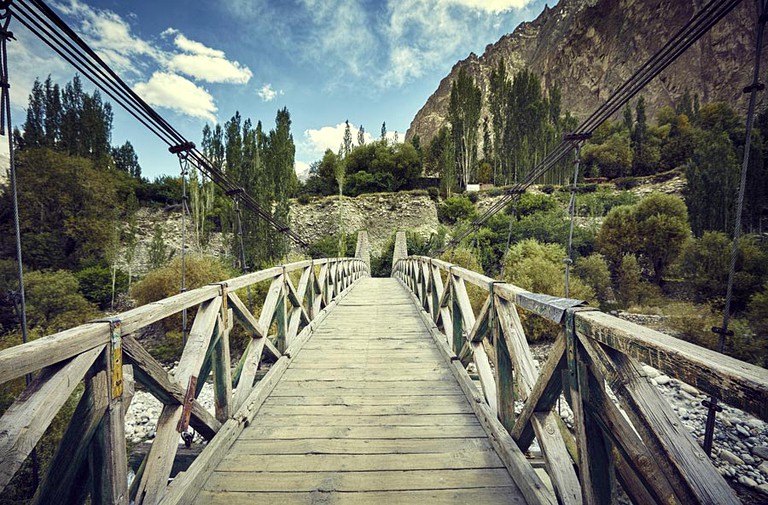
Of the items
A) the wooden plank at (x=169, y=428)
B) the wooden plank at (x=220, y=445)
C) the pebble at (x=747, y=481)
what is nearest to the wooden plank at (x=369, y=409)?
the wooden plank at (x=220, y=445)

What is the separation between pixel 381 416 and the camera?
1907 mm

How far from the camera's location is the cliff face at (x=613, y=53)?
40.8 m

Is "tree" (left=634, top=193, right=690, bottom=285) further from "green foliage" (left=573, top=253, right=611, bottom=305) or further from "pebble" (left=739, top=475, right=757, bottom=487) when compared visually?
"pebble" (left=739, top=475, right=757, bottom=487)

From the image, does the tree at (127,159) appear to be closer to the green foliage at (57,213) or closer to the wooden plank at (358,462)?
the green foliage at (57,213)

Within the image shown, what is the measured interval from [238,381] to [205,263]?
31.8ft

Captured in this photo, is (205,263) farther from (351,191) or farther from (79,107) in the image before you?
(79,107)

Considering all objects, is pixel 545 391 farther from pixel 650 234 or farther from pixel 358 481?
pixel 650 234

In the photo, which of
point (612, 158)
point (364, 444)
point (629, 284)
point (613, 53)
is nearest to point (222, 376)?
point (364, 444)

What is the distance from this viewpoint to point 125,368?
1116 millimetres

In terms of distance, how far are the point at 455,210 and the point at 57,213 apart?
22.2 meters

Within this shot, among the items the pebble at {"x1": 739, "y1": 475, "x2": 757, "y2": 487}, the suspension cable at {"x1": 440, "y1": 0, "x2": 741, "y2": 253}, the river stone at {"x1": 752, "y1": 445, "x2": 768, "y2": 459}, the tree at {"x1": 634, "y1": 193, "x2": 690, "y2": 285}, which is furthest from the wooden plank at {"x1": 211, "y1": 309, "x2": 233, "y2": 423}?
the tree at {"x1": 634, "y1": 193, "x2": 690, "y2": 285}

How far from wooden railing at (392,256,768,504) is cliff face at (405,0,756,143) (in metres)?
46.1

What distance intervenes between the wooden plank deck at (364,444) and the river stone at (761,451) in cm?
565

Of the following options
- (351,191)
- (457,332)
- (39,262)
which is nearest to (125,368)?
(457,332)
